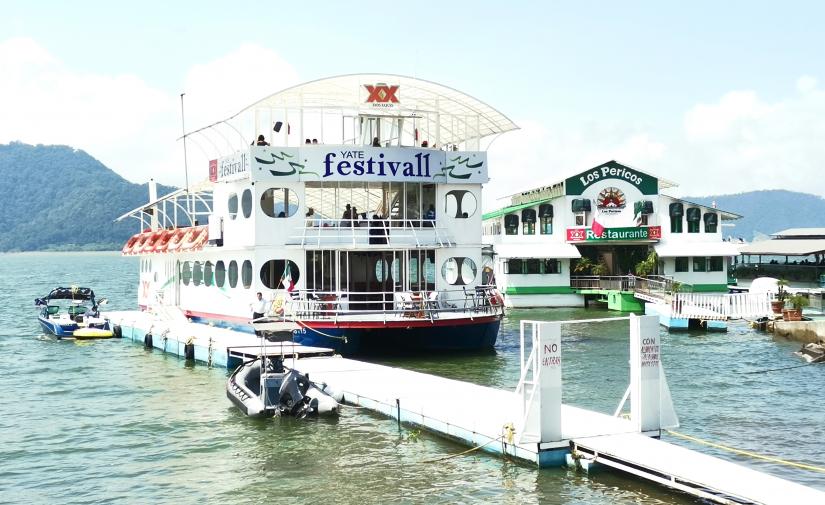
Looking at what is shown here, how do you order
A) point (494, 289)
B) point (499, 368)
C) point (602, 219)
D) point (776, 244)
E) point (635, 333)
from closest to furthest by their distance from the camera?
1. point (635, 333)
2. point (499, 368)
3. point (494, 289)
4. point (602, 219)
5. point (776, 244)

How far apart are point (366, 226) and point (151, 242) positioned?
16.2 meters

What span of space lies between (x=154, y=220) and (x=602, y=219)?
25520 millimetres

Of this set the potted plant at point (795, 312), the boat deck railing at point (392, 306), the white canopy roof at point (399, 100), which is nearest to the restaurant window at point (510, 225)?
the potted plant at point (795, 312)

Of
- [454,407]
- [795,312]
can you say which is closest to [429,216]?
[454,407]

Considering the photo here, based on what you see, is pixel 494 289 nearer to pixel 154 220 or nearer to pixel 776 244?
pixel 154 220

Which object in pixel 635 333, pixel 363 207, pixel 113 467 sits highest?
pixel 363 207

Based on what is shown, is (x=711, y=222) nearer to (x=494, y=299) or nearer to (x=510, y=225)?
(x=510, y=225)

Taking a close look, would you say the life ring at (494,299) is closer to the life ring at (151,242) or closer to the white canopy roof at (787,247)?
the life ring at (151,242)

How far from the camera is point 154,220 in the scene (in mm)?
47438

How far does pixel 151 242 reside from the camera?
43812 millimetres

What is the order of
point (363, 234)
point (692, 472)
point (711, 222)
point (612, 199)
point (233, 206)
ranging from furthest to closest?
point (711, 222), point (612, 199), point (233, 206), point (363, 234), point (692, 472)

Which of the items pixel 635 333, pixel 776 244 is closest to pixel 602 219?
pixel 776 244

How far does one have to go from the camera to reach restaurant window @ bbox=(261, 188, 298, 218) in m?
30.6

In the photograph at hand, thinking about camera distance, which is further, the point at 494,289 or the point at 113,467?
the point at 494,289
